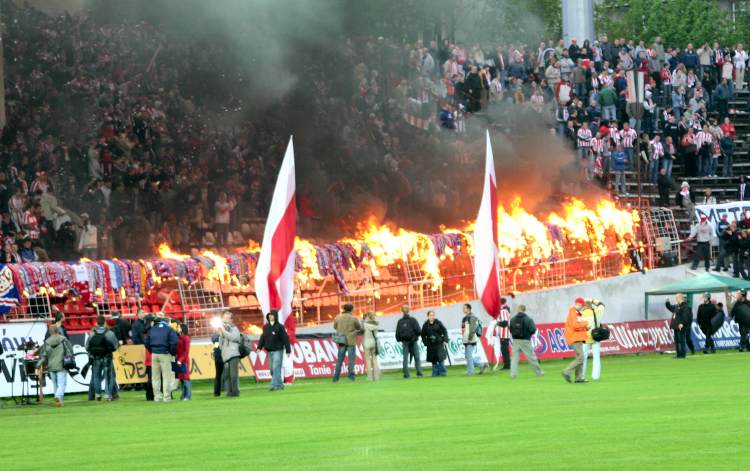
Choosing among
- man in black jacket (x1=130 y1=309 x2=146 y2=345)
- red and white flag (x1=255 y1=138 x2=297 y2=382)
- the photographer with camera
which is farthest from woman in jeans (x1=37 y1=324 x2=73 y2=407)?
red and white flag (x1=255 y1=138 x2=297 y2=382)

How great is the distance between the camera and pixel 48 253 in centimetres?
3322

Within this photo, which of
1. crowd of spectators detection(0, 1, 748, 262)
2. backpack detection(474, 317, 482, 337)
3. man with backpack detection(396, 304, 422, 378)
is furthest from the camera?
crowd of spectators detection(0, 1, 748, 262)

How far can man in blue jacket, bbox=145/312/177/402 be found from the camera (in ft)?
85.3

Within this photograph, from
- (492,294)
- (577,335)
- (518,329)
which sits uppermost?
(492,294)

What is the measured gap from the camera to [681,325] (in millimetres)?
36500

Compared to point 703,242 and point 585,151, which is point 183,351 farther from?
point 585,151

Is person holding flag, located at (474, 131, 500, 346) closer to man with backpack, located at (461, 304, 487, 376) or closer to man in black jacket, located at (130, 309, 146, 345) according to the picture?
man with backpack, located at (461, 304, 487, 376)

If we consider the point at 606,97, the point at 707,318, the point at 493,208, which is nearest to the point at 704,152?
the point at 606,97

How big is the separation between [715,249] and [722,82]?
9808mm

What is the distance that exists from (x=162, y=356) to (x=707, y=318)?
16.6 metres

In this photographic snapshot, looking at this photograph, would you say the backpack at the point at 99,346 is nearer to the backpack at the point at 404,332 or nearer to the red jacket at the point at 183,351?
the red jacket at the point at 183,351

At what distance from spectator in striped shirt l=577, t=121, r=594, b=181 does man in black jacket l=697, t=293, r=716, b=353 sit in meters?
7.34

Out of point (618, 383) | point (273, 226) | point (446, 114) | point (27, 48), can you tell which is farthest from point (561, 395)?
point (446, 114)

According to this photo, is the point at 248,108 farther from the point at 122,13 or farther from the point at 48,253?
the point at 48,253
